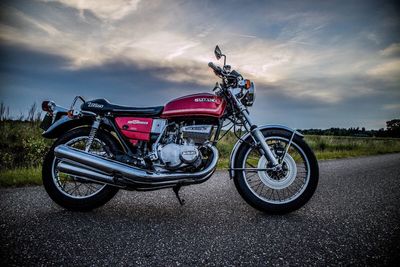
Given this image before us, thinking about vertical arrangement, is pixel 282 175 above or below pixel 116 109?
below

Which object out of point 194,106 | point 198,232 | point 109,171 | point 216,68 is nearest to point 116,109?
point 109,171

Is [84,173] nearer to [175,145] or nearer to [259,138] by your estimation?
[175,145]

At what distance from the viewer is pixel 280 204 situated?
10.1 feet

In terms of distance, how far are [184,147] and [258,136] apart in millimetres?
955

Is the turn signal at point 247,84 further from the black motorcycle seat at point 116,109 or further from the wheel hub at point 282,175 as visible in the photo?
the black motorcycle seat at point 116,109

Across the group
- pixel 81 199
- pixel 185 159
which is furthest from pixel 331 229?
pixel 81 199

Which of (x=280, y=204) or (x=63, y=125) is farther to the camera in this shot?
(x=63, y=125)

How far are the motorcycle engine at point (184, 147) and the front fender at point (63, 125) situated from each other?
1065 mm

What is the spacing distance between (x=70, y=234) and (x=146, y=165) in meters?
1.06

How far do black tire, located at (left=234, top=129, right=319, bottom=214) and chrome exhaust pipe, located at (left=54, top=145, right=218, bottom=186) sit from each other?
1.38ft

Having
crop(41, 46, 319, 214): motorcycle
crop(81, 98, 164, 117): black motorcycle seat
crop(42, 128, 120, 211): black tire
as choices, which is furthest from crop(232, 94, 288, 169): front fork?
crop(42, 128, 120, 211): black tire

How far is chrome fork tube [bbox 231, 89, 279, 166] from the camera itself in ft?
10.5

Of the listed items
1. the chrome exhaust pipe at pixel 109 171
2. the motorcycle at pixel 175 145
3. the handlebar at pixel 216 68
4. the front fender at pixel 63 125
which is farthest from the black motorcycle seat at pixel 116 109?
the handlebar at pixel 216 68

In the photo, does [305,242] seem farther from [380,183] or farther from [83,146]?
[380,183]
